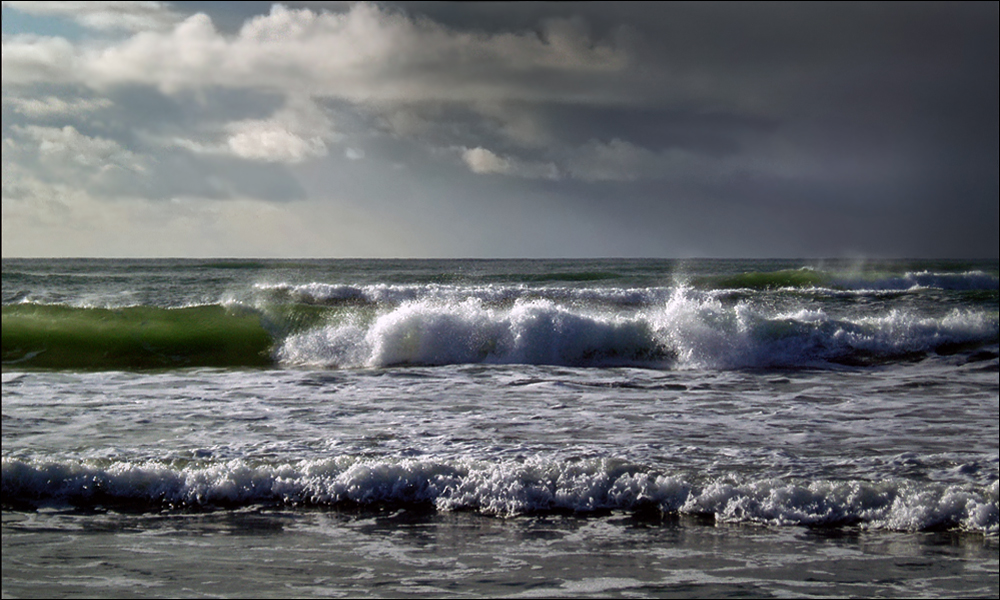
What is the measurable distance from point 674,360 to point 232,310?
349 inches

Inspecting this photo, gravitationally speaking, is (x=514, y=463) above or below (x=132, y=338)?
below

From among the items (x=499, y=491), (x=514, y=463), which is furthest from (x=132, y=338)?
(x=499, y=491)

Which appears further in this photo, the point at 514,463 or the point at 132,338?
the point at 132,338

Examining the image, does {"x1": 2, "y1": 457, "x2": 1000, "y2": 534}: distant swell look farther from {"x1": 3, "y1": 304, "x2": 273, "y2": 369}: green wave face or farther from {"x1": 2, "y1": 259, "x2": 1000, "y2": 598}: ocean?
{"x1": 3, "y1": 304, "x2": 273, "y2": 369}: green wave face

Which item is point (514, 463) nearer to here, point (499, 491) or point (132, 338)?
point (499, 491)

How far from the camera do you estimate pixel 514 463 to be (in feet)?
17.6

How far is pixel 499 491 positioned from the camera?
4938mm

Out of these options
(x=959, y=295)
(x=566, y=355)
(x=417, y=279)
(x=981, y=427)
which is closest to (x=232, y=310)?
(x=566, y=355)

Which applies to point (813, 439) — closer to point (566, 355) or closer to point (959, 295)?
point (566, 355)

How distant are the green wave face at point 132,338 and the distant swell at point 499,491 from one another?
655 cm

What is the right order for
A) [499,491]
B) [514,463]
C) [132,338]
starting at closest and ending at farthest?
[499,491] < [514,463] < [132,338]

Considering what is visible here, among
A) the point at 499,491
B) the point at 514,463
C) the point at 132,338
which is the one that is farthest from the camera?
the point at 132,338

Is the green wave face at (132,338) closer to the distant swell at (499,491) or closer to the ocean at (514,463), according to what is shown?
the ocean at (514,463)

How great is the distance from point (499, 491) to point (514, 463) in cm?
45
